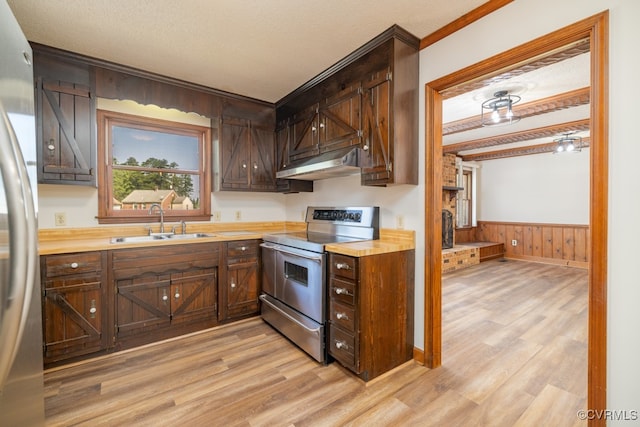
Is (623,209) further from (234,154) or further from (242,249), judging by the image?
(234,154)

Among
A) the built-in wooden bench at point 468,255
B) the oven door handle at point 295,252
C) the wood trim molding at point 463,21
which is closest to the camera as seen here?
the wood trim molding at point 463,21

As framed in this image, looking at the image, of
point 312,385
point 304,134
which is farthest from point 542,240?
point 312,385

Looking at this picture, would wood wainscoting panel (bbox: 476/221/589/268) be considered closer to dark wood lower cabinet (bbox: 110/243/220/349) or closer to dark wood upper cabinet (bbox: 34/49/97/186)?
dark wood lower cabinet (bbox: 110/243/220/349)

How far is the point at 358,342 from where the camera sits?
197cm

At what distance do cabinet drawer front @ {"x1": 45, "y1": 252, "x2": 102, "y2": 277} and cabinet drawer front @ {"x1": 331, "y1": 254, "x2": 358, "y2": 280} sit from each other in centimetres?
187

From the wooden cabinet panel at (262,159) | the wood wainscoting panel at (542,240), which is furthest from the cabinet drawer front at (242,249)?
the wood wainscoting panel at (542,240)

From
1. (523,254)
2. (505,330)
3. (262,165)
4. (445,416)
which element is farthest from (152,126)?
(523,254)

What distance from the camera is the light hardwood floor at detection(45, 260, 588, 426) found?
5.45ft

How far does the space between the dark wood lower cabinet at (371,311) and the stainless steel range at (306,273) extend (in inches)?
4.3

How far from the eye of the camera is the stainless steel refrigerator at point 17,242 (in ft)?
2.48

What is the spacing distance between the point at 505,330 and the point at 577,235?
439cm

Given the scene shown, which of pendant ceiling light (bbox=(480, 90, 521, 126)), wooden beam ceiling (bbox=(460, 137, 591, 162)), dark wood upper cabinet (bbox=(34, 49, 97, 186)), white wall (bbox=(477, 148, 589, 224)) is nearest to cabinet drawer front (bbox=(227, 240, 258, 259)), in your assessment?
dark wood upper cabinet (bbox=(34, 49, 97, 186))

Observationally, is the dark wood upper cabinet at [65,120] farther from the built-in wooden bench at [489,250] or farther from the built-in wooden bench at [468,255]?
the built-in wooden bench at [489,250]

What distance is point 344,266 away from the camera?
6.70 ft
